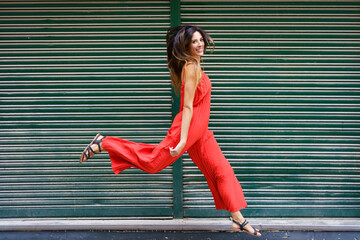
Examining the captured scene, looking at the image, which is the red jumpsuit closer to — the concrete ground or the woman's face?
the woman's face

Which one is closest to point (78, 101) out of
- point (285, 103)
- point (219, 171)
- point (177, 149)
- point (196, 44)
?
point (177, 149)

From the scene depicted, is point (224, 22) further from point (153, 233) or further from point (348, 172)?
point (153, 233)

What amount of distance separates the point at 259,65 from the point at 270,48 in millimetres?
236

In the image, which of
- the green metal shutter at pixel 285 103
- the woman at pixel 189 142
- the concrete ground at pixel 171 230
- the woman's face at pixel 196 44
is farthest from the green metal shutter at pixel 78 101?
the woman's face at pixel 196 44

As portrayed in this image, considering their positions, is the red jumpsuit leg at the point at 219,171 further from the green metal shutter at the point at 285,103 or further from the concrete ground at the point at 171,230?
the concrete ground at the point at 171,230

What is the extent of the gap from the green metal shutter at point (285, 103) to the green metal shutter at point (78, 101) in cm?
55

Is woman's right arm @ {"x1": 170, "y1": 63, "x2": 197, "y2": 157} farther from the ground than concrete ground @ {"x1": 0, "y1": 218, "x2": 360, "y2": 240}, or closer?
farther from the ground

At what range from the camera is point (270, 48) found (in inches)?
147

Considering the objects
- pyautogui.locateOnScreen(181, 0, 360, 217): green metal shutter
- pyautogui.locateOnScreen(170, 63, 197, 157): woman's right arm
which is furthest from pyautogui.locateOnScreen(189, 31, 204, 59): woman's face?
pyautogui.locateOnScreen(181, 0, 360, 217): green metal shutter

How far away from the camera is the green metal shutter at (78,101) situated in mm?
3715

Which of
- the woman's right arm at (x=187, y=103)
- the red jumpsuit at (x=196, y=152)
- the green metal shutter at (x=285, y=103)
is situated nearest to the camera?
the woman's right arm at (x=187, y=103)

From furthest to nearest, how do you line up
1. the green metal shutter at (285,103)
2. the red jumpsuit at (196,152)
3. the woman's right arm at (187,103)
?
the green metal shutter at (285,103) < the red jumpsuit at (196,152) < the woman's right arm at (187,103)

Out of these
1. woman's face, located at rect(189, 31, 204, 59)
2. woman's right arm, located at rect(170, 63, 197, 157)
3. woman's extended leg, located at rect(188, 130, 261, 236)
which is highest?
woman's face, located at rect(189, 31, 204, 59)

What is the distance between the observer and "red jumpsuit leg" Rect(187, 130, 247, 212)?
10.2 ft
